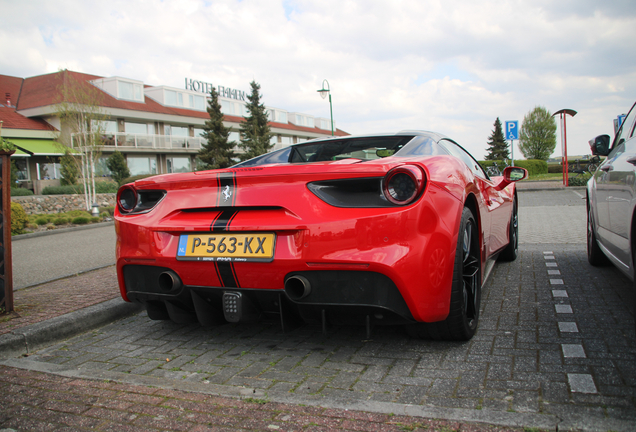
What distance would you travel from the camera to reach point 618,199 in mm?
3016

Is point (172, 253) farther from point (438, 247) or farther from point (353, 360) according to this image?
point (438, 247)

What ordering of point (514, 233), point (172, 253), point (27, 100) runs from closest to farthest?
1. point (172, 253)
2. point (514, 233)
3. point (27, 100)

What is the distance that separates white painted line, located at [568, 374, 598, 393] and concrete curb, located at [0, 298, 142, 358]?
3.27 m

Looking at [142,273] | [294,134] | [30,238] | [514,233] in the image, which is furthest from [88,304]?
[294,134]

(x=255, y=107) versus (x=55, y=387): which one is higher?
(x=255, y=107)

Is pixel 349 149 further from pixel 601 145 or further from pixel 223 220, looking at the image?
pixel 601 145

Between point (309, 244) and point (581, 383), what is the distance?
1447 mm

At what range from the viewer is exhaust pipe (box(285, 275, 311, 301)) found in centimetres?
245

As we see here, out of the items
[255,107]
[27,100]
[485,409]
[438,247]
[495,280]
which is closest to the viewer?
[485,409]

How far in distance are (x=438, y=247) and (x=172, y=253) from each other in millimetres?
1477

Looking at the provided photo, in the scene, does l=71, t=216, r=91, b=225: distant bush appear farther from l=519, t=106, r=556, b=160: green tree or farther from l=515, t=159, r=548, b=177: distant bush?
l=519, t=106, r=556, b=160: green tree

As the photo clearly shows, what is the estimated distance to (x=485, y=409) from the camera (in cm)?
205

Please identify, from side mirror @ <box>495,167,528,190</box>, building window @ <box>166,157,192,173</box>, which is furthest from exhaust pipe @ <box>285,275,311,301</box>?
building window @ <box>166,157,192,173</box>

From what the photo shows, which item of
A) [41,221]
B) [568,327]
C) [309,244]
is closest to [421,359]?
[309,244]
